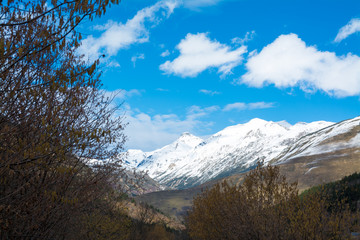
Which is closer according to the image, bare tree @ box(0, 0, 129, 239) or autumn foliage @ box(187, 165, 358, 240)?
bare tree @ box(0, 0, 129, 239)

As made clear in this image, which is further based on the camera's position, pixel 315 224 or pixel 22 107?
pixel 315 224

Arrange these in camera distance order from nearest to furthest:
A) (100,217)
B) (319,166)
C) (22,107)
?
(22,107)
(100,217)
(319,166)

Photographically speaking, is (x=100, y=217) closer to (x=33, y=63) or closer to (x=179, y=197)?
(x=33, y=63)

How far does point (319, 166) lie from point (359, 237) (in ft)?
476

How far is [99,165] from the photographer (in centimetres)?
1221

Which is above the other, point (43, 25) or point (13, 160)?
point (43, 25)

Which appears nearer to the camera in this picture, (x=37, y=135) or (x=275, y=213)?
(x=37, y=135)

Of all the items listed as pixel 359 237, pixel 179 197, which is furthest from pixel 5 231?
pixel 179 197

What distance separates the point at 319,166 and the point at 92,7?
159 meters

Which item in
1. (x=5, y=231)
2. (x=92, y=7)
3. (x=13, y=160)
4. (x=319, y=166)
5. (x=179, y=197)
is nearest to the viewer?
(x=92, y=7)

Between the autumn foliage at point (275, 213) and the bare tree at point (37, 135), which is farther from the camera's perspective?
the autumn foliage at point (275, 213)

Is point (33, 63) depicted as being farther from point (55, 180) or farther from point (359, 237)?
point (359, 237)

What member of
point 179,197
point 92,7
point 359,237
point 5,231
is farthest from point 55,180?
point 179,197

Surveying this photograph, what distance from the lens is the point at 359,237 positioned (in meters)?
14.4
